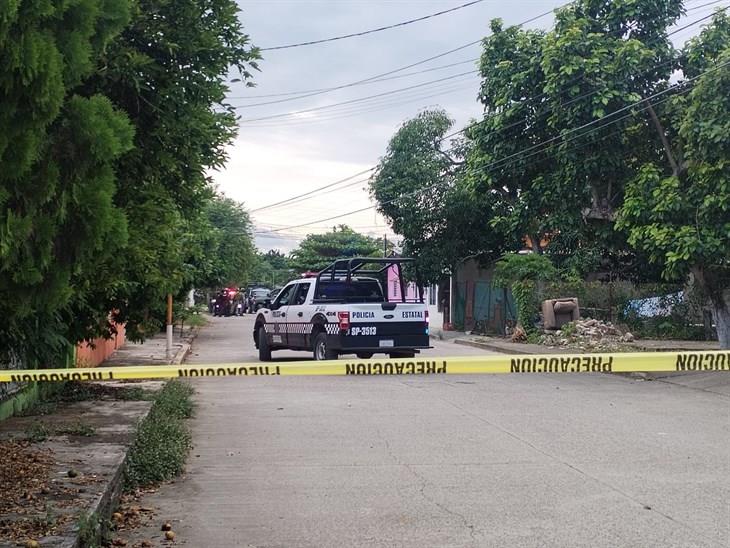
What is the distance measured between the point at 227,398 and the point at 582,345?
12.0m

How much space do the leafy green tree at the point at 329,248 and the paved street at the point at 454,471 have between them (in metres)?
58.6

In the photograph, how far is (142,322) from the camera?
12430mm

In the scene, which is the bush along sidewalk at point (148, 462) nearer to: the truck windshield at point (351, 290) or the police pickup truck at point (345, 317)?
the police pickup truck at point (345, 317)

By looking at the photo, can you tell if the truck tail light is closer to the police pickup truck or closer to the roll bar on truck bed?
the police pickup truck

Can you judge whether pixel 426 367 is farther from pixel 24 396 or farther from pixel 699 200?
pixel 699 200

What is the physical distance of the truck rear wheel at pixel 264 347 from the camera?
2086 cm

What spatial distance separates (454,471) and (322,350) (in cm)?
1010

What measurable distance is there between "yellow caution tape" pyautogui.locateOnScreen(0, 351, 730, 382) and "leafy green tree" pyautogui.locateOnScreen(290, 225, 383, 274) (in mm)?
63752

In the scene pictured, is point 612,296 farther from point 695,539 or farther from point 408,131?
point 695,539

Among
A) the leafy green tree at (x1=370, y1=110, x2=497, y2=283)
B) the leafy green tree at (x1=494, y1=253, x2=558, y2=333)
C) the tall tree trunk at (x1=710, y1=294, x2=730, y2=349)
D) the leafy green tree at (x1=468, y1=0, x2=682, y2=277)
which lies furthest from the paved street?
the leafy green tree at (x1=370, y1=110, x2=497, y2=283)

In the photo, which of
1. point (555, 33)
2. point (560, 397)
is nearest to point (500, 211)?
point (555, 33)

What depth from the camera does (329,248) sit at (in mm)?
77812

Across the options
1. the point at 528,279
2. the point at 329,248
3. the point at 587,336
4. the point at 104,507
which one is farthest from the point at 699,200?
the point at 329,248

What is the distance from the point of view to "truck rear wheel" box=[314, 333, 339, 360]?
17.7 metres
